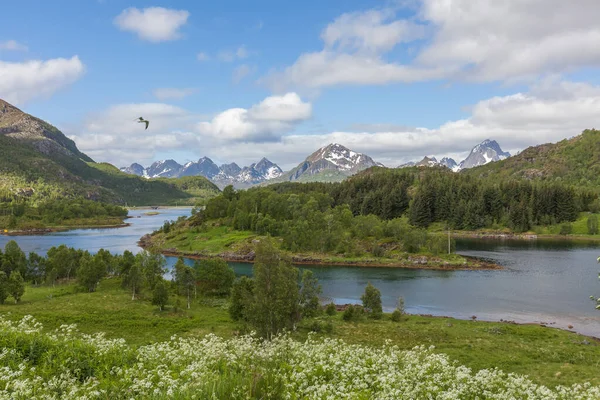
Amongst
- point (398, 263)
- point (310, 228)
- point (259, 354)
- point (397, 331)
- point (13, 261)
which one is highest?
point (259, 354)

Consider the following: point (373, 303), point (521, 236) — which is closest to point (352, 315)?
point (373, 303)

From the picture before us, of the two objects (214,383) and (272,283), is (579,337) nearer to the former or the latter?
(272,283)

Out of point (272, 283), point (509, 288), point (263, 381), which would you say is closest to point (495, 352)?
point (272, 283)

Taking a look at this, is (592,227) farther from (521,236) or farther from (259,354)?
(259,354)

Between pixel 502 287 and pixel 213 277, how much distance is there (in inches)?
2409

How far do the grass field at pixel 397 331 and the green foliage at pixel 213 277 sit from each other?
728 cm

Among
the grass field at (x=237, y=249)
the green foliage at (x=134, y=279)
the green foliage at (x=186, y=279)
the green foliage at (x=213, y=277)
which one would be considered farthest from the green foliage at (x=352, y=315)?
the grass field at (x=237, y=249)

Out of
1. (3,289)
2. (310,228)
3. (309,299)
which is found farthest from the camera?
(310,228)

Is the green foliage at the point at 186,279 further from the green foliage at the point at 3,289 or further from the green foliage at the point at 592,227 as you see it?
the green foliage at the point at 592,227

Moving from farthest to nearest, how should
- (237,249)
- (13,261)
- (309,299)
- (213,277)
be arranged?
(237,249), (13,261), (213,277), (309,299)

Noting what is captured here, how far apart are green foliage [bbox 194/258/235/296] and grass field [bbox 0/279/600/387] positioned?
7.28 m

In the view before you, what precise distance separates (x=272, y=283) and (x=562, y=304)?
58.2m

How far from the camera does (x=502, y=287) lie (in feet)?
285

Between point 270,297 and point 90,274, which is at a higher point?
point 270,297
